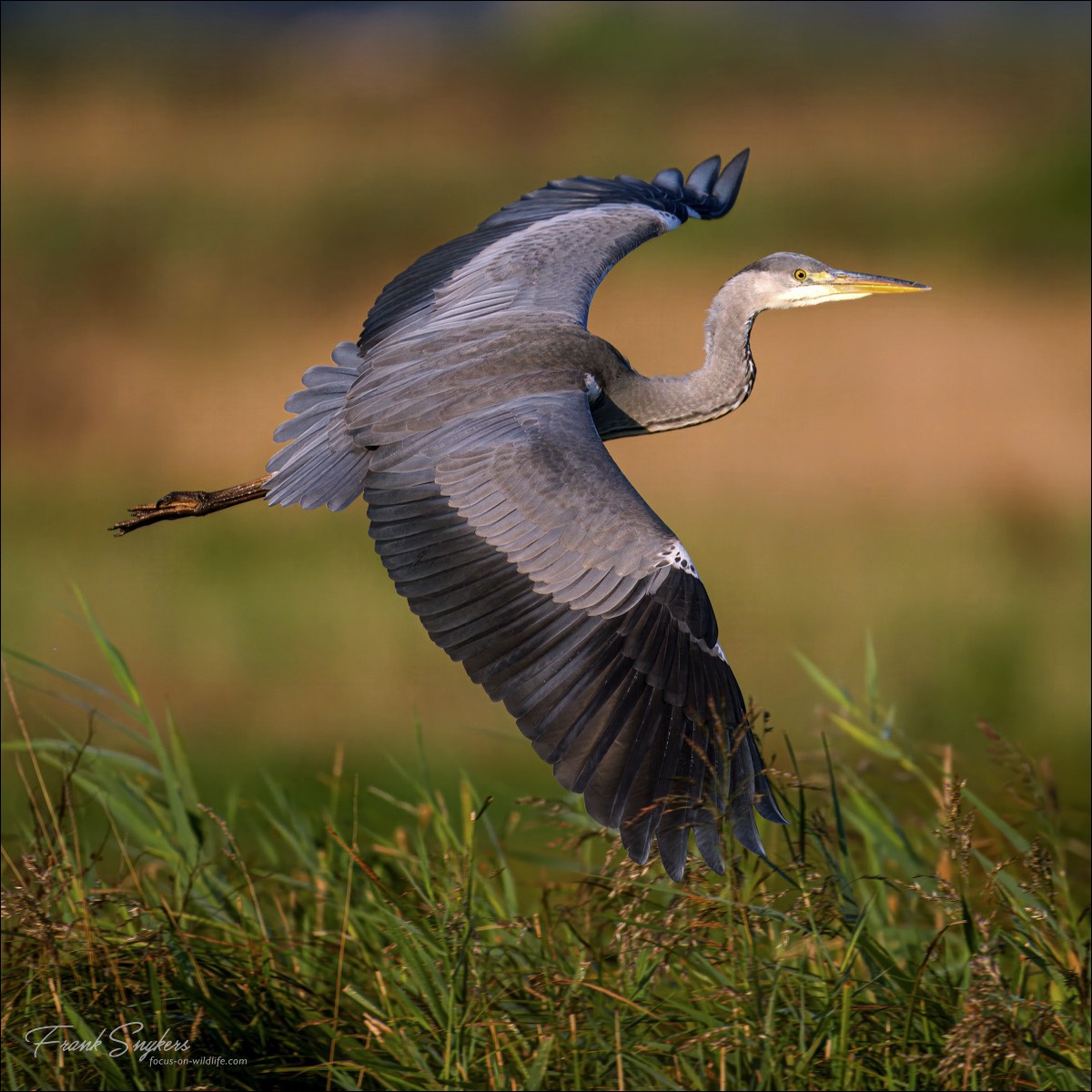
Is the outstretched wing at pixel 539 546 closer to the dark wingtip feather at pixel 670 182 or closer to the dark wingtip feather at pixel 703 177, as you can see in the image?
the dark wingtip feather at pixel 670 182

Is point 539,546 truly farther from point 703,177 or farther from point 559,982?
point 703,177

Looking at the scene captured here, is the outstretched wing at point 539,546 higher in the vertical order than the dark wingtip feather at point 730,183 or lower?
lower

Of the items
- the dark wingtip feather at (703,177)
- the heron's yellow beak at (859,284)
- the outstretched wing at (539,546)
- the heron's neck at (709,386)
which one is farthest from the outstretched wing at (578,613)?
the dark wingtip feather at (703,177)

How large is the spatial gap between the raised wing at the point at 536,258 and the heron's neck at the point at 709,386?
0.29m

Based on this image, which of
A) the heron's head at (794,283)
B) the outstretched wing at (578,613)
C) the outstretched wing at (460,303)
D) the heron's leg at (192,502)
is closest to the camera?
the outstretched wing at (578,613)

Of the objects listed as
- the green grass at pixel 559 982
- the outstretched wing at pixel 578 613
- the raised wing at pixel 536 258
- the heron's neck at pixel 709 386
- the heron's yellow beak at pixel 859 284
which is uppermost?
the raised wing at pixel 536 258

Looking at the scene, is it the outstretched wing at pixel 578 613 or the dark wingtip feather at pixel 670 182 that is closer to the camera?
the outstretched wing at pixel 578 613

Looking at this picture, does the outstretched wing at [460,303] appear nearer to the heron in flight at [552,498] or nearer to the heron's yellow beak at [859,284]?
the heron in flight at [552,498]

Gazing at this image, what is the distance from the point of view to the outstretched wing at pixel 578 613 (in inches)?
124

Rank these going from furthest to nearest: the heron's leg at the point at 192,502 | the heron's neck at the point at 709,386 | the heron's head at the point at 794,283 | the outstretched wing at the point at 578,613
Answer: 1. the heron's head at the point at 794,283
2. the heron's neck at the point at 709,386
3. the heron's leg at the point at 192,502
4. the outstretched wing at the point at 578,613

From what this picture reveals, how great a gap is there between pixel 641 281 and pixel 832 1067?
10168mm

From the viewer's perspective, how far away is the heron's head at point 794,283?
4.70 m

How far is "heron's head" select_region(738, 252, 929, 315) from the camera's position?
4.70 metres

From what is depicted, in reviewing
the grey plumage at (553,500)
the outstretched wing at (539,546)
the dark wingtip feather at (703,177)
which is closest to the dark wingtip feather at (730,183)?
the dark wingtip feather at (703,177)
